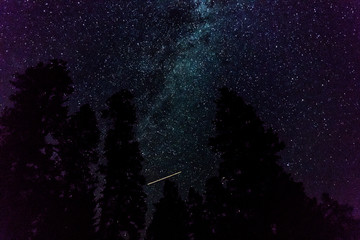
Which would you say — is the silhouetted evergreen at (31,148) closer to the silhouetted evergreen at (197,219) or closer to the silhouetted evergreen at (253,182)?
the silhouetted evergreen at (253,182)

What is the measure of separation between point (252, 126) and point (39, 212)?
12644 millimetres

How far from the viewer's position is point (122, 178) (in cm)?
2209

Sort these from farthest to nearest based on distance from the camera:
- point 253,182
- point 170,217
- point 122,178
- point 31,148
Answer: point 170,217 → point 122,178 → point 253,182 → point 31,148

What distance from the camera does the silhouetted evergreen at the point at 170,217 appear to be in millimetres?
29594

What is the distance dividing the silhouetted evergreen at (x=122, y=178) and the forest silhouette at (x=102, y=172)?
0.07 metres

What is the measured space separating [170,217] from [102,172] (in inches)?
412

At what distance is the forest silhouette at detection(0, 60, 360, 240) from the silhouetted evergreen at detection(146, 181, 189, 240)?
8.49 m

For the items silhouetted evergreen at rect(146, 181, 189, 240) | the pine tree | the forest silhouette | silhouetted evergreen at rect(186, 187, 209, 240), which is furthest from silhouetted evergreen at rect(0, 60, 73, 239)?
silhouetted evergreen at rect(186, 187, 209, 240)

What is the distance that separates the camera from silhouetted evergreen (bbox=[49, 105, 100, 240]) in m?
17.0

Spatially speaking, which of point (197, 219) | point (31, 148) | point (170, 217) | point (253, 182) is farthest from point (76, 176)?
point (197, 219)

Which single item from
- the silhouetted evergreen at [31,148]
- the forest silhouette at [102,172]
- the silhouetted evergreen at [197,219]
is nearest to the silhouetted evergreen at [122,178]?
the forest silhouette at [102,172]

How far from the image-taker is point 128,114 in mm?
24016

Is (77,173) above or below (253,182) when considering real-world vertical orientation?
above

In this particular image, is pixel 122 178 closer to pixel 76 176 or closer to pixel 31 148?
pixel 76 176
